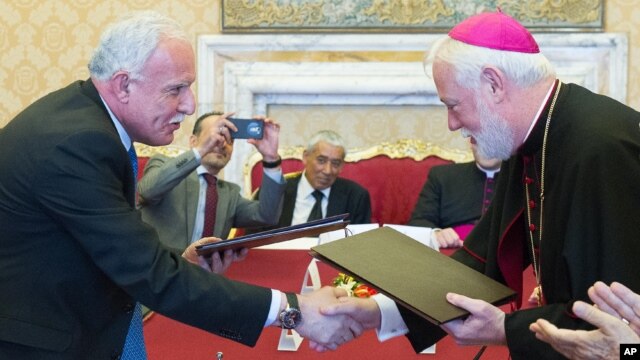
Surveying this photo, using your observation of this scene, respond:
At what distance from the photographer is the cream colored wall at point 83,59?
5.89 meters

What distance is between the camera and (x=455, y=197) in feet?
16.3

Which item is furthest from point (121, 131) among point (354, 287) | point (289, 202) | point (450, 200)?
point (450, 200)

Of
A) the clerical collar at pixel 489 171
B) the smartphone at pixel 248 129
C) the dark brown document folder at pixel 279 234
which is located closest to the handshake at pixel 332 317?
the dark brown document folder at pixel 279 234

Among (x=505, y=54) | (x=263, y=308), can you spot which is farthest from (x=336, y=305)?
(x=505, y=54)

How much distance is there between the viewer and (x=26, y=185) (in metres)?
2.01

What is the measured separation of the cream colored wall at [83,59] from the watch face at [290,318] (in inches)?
145

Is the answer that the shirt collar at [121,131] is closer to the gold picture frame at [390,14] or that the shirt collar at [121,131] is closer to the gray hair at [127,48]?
the gray hair at [127,48]

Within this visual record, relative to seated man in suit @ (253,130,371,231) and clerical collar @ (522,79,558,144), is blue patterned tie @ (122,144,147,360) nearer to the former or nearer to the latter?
clerical collar @ (522,79,558,144)

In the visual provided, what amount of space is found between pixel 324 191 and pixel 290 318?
277 centimetres

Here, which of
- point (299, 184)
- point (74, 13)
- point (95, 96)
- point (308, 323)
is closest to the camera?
point (95, 96)

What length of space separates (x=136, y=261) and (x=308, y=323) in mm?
Answer: 537

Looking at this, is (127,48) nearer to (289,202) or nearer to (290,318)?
(290,318)

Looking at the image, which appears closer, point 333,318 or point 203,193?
point 333,318

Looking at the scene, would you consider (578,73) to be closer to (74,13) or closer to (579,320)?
(74,13)
